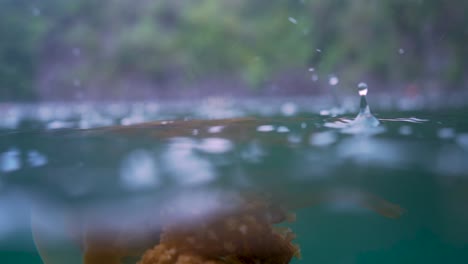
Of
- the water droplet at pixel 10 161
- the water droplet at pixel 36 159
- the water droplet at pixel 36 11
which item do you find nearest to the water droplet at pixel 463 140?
the water droplet at pixel 36 159

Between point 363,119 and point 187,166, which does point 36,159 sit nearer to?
point 187,166

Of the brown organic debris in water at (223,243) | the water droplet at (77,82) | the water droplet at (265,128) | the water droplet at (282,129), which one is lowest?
the brown organic debris in water at (223,243)

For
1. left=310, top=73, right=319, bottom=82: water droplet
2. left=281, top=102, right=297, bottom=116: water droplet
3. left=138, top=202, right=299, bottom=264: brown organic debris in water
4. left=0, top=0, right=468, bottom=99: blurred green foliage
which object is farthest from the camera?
left=310, top=73, right=319, bottom=82: water droplet

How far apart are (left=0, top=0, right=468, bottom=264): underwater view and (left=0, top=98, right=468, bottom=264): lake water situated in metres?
0.01

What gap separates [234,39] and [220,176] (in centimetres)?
218

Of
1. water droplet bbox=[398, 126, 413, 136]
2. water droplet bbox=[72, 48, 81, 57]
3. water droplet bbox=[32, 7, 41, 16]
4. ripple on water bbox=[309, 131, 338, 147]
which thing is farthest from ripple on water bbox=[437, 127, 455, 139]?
water droplet bbox=[32, 7, 41, 16]

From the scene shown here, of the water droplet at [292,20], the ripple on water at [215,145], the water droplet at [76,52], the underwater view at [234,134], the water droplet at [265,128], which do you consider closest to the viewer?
the underwater view at [234,134]

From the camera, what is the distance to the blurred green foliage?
3320 millimetres

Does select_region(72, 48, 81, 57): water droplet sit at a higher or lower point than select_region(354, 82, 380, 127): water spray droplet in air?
higher

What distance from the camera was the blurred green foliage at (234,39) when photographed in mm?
3320

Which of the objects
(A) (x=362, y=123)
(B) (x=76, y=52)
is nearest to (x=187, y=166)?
(A) (x=362, y=123)

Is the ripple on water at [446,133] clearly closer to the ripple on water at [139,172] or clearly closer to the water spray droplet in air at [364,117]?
the water spray droplet in air at [364,117]

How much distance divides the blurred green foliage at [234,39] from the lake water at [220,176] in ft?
3.64

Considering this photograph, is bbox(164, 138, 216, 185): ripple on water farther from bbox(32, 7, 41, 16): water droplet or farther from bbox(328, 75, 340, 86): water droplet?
bbox(32, 7, 41, 16): water droplet
